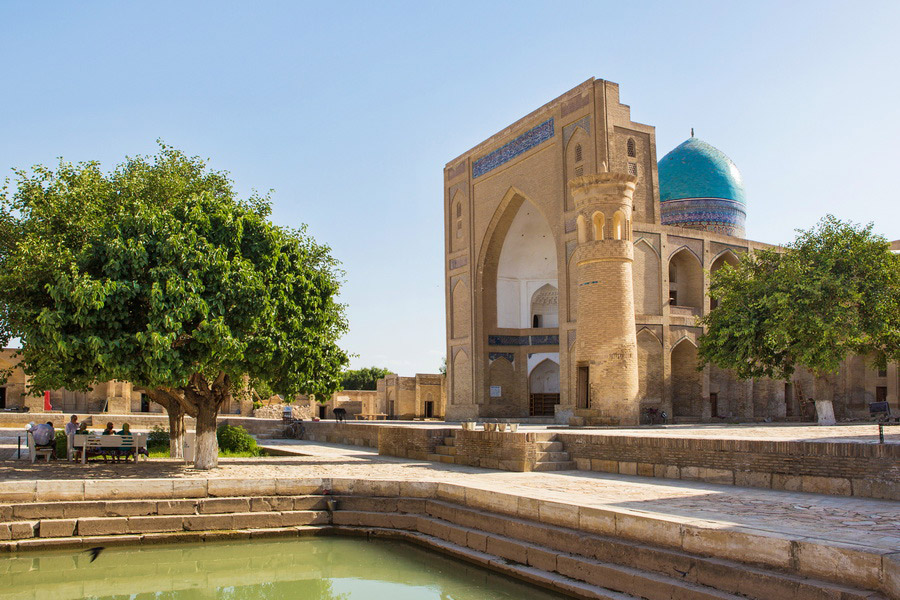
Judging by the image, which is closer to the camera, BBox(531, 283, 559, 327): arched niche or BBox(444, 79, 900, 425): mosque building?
BBox(444, 79, 900, 425): mosque building

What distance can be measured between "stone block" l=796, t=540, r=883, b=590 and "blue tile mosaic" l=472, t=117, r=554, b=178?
2127cm

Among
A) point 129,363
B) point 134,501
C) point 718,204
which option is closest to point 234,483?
point 134,501

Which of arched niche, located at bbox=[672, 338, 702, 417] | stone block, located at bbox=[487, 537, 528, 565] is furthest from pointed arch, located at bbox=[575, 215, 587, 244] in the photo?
stone block, located at bbox=[487, 537, 528, 565]

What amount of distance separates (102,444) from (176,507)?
355 centimetres

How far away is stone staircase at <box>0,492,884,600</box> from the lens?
514 centimetres

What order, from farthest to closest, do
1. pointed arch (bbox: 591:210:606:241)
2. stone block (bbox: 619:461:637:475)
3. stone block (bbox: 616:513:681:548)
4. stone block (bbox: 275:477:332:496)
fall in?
pointed arch (bbox: 591:210:606:241)
stone block (bbox: 619:461:637:475)
stone block (bbox: 275:477:332:496)
stone block (bbox: 616:513:681:548)

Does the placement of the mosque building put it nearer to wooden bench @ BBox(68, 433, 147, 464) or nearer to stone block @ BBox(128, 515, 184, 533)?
wooden bench @ BBox(68, 433, 147, 464)

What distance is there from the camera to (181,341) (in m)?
10.0

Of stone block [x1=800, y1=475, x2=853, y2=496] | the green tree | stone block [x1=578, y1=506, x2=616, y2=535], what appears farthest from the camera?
the green tree

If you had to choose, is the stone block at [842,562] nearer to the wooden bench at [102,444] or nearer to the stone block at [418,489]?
the stone block at [418,489]

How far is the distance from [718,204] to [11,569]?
2614cm

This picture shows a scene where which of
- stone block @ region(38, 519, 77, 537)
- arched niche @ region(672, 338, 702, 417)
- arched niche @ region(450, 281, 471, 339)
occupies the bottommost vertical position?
stone block @ region(38, 519, 77, 537)

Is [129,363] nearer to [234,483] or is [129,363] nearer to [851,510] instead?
[234,483]

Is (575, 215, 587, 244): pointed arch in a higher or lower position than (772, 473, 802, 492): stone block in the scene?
higher
